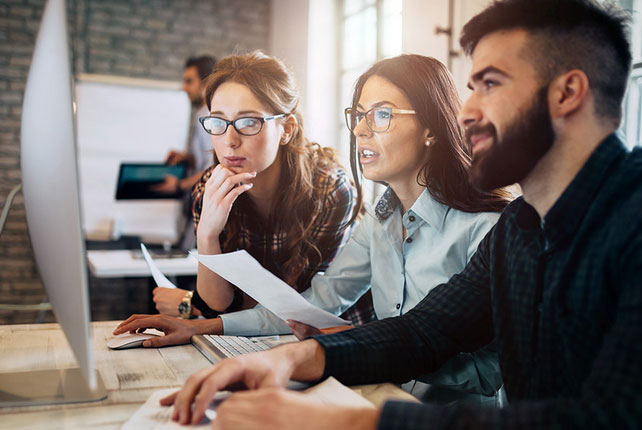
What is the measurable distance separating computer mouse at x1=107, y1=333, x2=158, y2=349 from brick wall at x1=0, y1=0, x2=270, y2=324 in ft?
10.6

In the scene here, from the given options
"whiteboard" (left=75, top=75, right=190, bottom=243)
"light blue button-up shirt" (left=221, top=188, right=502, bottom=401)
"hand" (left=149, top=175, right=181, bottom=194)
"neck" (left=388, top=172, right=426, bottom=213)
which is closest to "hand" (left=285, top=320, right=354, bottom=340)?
"light blue button-up shirt" (left=221, top=188, right=502, bottom=401)

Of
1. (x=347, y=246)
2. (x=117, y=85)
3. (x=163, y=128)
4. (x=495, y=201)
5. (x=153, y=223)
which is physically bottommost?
(x=153, y=223)

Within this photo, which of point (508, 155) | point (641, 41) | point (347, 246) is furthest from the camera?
point (641, 41)

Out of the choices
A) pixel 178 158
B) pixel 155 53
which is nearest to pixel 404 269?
pixel 178 158

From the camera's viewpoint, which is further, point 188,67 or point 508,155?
point 188,67

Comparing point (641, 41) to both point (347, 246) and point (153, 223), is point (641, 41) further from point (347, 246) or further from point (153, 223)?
point (153, 223)

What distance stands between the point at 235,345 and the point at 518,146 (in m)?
0.61

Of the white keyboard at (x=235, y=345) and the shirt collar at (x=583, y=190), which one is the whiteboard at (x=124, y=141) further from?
the shirt collar at (x=583, y=190)

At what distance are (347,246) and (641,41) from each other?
0.96 metres

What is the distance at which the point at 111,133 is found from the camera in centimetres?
419

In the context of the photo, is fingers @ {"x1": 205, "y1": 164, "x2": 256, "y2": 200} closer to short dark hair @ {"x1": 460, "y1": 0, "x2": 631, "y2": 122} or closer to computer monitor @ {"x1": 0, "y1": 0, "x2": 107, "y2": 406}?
computer monitor @ {"x1": 0, "y1": 0, "x2": 107, "y2": 406}

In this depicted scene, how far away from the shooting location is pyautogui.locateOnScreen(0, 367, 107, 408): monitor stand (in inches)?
30.0

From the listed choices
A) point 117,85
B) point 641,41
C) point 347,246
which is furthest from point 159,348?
point 117,85

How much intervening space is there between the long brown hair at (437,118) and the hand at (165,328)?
1.85 ft
